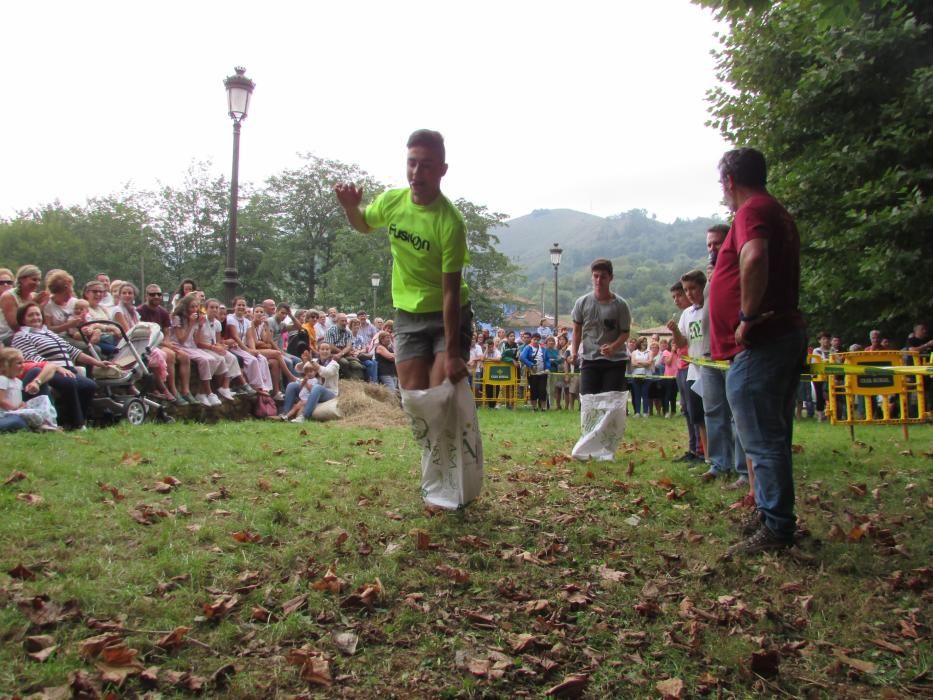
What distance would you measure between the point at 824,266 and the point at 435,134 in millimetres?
13210

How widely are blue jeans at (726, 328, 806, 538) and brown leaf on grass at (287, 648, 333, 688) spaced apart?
2669mm

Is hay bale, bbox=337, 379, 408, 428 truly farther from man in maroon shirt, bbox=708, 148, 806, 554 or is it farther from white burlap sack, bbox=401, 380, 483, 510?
man in maroon shirt, bbox=708, 148, 806, 554

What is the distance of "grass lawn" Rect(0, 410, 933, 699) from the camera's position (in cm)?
276

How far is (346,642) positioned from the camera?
2969 millimetres

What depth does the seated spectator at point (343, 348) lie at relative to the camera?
15.3 m

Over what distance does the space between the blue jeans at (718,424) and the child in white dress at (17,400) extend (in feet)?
23.4

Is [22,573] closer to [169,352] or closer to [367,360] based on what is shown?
[169,352]

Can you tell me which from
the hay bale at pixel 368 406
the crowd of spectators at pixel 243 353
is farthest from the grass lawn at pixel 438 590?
the hay bale at pixel 368 406

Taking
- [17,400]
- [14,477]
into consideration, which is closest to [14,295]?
[17,400]

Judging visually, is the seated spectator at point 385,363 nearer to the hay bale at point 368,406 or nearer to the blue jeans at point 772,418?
the hay bale at point 368,406

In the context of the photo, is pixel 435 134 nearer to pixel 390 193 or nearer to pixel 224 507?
pixel 390 193

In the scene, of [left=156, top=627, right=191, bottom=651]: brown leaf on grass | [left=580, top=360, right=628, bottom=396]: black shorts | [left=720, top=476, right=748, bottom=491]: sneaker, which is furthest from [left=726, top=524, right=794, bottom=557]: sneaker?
[left=580, top=360, right=628, bottom=396]: black shorts

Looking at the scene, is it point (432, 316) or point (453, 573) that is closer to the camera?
point (453, 573)

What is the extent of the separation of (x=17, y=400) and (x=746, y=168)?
7997 millimetres
